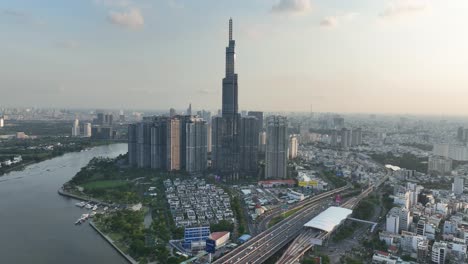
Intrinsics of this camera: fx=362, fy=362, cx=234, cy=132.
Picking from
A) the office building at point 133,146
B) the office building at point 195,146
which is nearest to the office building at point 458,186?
the office building at point 195,146

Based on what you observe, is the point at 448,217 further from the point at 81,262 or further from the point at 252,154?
the point at 81,262

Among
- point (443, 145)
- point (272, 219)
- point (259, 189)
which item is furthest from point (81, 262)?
point (443, 145)

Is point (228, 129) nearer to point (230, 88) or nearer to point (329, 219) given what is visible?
point (230, 88)

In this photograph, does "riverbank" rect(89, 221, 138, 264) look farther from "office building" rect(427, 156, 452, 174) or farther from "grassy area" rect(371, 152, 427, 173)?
"grassy area" rect(371, 152, 427, 173)

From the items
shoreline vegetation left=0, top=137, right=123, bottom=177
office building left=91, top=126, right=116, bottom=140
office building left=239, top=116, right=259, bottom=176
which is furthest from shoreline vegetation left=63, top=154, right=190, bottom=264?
office building left=91, top=126, right=116, bottom=140

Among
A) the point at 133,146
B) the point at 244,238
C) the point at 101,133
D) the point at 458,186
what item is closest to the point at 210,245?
the point at 244,238
